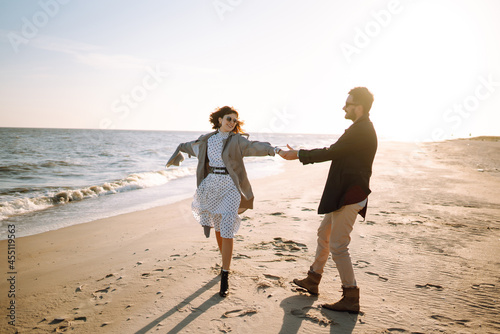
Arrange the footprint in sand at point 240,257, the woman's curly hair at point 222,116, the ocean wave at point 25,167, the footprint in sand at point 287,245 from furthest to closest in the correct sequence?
the ocean wave at point 25,167, the footprint in sand at point 287,245, the footprint in sand at point 240,257, the woman's curly hair at point 222,116

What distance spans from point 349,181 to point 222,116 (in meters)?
1.80

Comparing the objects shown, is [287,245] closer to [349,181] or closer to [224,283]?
[224,283]

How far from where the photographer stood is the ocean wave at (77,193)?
8289 millimetres

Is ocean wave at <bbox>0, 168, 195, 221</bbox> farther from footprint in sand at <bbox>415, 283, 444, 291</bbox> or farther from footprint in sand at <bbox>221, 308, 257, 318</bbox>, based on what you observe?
footprint in sand at <bbox>415, 283, 444, 291</bbox>

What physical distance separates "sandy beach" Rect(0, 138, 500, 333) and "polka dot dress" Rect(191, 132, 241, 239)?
69cm

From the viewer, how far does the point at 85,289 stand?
363 cm

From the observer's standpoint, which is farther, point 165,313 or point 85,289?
point 85,289

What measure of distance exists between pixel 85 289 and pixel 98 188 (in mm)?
8436

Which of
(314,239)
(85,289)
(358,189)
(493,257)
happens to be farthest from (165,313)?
(493,257)

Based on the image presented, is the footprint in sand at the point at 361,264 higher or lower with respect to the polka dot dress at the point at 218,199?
lower

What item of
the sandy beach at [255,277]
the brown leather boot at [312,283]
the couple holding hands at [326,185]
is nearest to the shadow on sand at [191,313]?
the sandy beach at [255,277]

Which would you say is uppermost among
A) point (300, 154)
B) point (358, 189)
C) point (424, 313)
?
point (300, 154)

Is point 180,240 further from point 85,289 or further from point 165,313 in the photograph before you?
point 165,313

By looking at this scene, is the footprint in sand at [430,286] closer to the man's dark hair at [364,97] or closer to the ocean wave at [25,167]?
the man's dark hair at [364,97]
